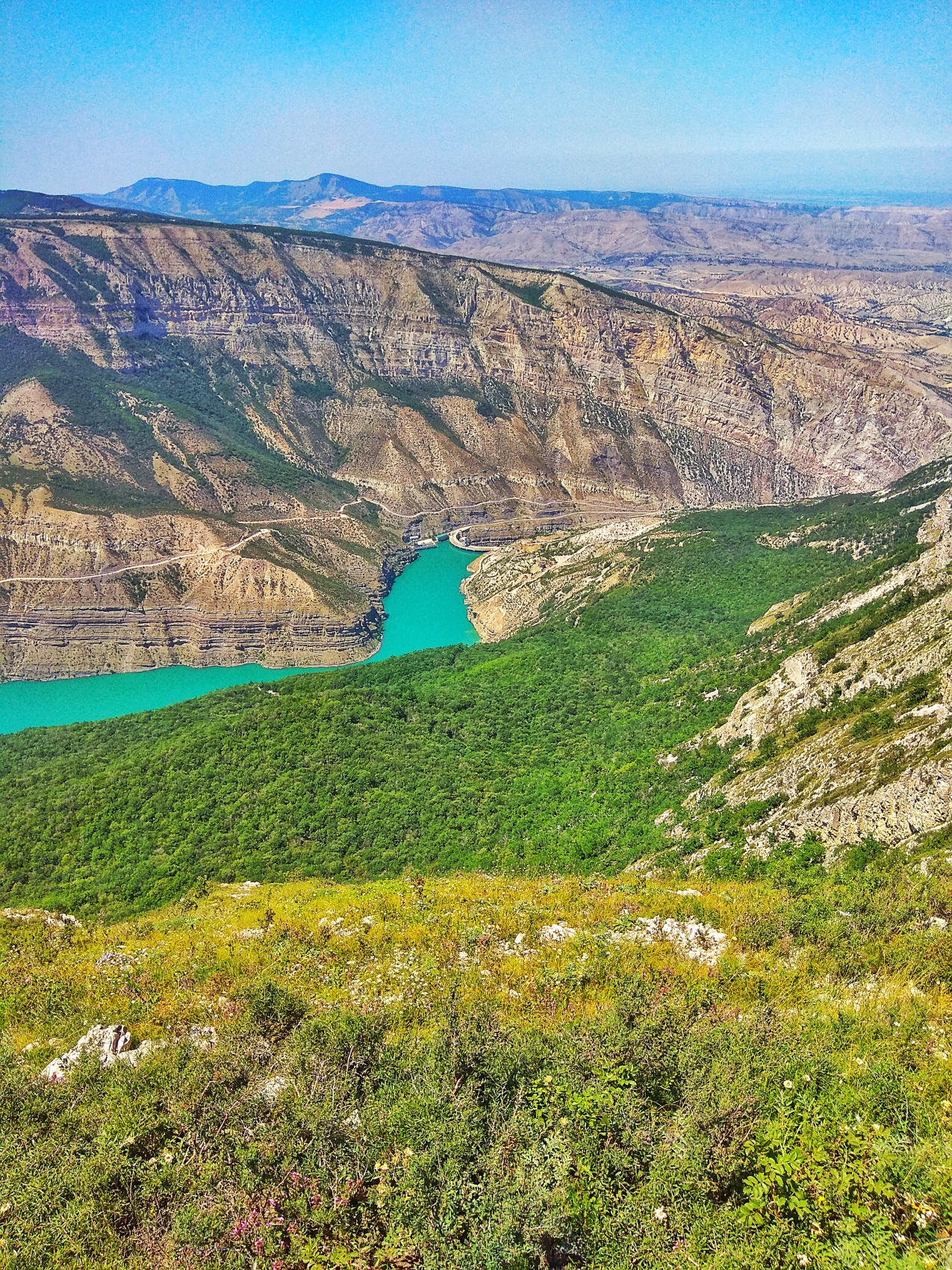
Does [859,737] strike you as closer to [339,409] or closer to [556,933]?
[556,933]

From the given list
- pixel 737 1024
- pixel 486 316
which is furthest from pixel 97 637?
pixel 486 316

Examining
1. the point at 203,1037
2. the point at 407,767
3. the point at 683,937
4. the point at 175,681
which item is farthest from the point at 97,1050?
the point at 175,681

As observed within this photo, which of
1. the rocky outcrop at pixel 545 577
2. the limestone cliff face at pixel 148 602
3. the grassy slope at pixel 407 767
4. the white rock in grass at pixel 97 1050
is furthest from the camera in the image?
the limestone cliff face at pixel 148 602

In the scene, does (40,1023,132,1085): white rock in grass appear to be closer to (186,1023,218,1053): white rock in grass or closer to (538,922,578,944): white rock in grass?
(186,1023,218,1053): white rock in grass

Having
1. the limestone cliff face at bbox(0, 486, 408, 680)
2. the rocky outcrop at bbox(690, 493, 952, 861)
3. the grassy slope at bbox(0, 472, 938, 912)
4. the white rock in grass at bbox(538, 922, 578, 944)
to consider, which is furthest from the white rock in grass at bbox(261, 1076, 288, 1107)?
the limestone cliff face at bbox(0, 486, 408, 680)

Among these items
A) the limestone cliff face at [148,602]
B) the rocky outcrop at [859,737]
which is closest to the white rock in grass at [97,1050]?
the rocky outcrop at [859,737]

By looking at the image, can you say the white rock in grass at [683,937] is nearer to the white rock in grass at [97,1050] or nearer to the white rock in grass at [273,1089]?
the white rock in grass at [273,1089]

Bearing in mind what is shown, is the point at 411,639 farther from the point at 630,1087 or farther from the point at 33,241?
the point at 33,241
